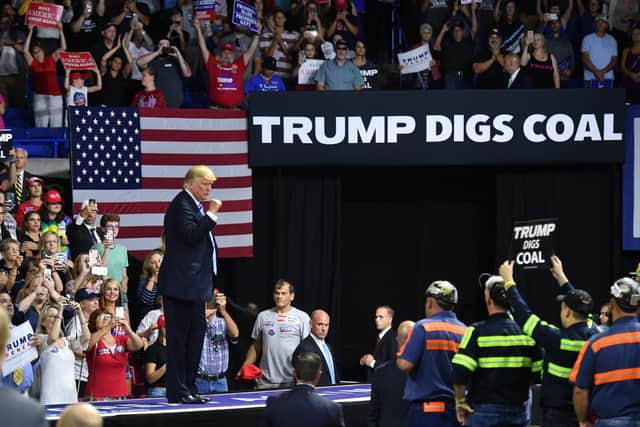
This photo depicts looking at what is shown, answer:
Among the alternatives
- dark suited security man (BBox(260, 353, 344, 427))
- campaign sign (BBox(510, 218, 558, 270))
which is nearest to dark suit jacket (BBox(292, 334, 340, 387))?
campaign sign (BBox(510, 218, 558, 270))

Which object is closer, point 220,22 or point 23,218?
point 23,218

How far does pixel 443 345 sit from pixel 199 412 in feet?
5.82

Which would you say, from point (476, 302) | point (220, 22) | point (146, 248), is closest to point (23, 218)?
point (146, 248)

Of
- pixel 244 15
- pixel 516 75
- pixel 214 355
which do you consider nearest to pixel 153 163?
pixel 244 15

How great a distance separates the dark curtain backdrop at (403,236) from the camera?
15.1 m

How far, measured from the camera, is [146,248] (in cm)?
1435

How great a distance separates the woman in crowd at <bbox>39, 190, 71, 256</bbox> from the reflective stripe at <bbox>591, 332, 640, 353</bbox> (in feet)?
22.8

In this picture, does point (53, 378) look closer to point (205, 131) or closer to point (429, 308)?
point (429, 308)

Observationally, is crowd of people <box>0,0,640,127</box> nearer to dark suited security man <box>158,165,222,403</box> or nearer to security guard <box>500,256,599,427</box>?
dark suited security man <box>158,165,222,403</box>

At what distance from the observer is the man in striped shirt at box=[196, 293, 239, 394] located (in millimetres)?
11672

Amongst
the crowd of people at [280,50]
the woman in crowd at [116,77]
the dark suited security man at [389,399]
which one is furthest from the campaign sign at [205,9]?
the dark suited security man at [389,399]

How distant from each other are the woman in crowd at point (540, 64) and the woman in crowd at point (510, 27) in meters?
0.59

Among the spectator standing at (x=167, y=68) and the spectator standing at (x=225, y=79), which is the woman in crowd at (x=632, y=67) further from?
the spectator standing at (x=167, y=68)

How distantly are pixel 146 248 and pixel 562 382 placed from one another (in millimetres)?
7533
